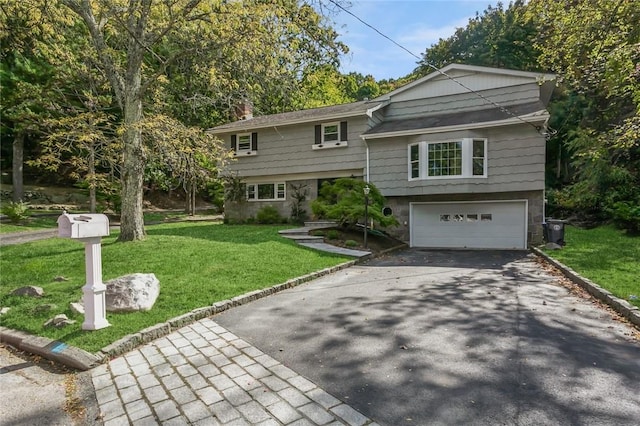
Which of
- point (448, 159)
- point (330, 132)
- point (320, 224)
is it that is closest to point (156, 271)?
point (320, 224)

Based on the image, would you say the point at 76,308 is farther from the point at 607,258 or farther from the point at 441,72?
the point at 441,72

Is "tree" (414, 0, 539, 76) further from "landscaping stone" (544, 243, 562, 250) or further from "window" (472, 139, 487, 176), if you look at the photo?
"landscaping stone" (544, 243, 562, 250)

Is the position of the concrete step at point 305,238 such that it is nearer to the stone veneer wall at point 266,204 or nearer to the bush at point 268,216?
the stone veneer wall at point 266,204

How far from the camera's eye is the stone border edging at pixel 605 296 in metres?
4.86

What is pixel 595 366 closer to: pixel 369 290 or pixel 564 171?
pixel 369 290

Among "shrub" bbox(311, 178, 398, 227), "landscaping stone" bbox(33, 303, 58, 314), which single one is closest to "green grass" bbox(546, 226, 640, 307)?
"shrub" bbox(311, 178, 398, 227)

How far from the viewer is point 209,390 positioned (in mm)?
3186

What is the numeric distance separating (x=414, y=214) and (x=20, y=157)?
1995 centimetres

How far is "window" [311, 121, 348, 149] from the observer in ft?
52.2

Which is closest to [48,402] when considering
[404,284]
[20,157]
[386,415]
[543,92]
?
[386,415]

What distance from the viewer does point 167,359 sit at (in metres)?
3.87

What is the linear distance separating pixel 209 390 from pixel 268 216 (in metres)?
13.9

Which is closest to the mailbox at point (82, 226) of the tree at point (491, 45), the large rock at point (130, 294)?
A: the large rock at point (130, 294)

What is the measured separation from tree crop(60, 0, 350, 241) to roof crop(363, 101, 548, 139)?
537cm
